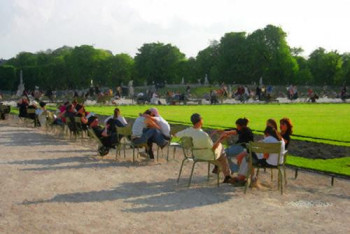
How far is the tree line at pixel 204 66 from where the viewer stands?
248 feet

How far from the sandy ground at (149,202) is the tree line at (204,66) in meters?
65.9

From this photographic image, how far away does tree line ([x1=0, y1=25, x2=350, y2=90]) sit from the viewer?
7556 cm

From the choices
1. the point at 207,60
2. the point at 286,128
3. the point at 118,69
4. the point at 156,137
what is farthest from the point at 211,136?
the point at 118,69

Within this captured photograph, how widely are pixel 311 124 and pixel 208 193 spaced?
14150mm

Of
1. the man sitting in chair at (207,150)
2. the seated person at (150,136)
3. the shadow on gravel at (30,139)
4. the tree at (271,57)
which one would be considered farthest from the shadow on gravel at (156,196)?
the tree at (271,57)

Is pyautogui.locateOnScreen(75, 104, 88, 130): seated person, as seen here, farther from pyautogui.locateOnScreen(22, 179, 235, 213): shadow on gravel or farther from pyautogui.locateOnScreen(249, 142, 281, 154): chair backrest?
pyautogui.locateOnScreen(249, 142, 281, 154): chair backrest

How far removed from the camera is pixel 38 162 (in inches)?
465

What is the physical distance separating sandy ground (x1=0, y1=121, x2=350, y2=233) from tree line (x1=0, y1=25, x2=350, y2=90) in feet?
216

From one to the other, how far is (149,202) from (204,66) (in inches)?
3230

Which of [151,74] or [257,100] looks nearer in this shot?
[257,100]

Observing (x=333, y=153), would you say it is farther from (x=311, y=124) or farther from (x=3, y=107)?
(x=3, y=107)

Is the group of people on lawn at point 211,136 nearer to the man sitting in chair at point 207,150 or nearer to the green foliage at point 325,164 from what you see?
the man sitting in chair at point 207,150

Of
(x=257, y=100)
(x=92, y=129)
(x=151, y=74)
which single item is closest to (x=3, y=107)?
(x=92, y=129)

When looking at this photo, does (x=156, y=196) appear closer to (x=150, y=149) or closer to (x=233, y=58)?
(x=150, y=149)
